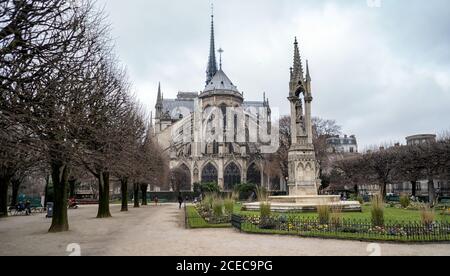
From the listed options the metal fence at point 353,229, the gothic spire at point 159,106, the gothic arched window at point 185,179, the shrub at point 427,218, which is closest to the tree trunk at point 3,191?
the metal fence at point 353,229

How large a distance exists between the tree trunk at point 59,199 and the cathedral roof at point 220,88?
200 feet

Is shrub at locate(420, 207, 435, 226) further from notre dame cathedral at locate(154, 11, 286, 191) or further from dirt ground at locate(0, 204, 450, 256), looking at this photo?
notre dame cathedral at locate(154, 11, 286, 191)

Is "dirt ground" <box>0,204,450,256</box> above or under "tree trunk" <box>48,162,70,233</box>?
under

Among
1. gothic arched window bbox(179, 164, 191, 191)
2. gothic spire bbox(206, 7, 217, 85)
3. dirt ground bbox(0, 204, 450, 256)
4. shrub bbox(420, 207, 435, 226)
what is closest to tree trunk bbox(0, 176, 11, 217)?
dirt ground bbox(0, 204, 450, 256)

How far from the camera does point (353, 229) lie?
1227cm

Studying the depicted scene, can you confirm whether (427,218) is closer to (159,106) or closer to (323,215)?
(323,215)

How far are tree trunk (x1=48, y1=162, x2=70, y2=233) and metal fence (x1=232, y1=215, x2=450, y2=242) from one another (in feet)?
23.6

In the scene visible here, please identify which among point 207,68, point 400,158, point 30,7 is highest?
point 207,68

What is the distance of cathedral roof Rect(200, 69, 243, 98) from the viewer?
75812 mm

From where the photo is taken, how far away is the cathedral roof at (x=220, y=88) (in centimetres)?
7581
